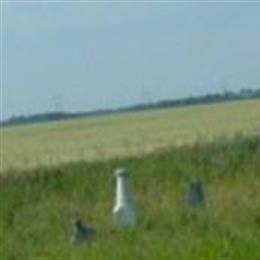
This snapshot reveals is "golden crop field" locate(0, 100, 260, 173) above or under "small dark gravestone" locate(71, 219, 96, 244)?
above

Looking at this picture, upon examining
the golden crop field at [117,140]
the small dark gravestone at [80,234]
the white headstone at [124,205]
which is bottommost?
the small dark gravestone at [80,234]

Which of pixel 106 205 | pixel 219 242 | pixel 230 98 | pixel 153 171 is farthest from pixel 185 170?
pixel 230 98

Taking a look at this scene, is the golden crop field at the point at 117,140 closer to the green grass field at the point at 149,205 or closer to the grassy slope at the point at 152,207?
the green grass field at the point at 149,205

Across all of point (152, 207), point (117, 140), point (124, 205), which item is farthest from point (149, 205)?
point (117, 140)

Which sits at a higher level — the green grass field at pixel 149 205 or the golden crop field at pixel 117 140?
the golden crop field at pixel 117 140

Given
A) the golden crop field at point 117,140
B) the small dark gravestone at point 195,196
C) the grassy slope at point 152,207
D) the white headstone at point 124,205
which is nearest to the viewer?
the grassy slope at point 152,207

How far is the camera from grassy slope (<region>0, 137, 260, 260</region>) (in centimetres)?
1002

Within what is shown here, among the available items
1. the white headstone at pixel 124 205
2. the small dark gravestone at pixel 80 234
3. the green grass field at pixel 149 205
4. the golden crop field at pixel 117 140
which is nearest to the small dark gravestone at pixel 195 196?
the green grass field at pixel 149 205

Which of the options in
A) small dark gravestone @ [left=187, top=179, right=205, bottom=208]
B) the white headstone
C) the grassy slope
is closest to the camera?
the grassy slope

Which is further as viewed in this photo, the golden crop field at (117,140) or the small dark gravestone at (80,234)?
the golden crop field at (117,140)

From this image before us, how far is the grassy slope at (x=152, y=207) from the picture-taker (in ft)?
32.9

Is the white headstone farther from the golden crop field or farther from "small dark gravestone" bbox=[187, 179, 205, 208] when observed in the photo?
the golden crop field

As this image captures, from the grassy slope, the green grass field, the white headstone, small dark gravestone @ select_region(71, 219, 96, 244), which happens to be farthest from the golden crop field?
small dark gravestone @ select_region(71, 219, 96, 244)

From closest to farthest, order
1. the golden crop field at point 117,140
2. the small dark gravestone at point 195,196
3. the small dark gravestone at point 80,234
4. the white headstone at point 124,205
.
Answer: the small dark gravestone at point 80,234, the white headstone at point 124,205, the small dark gravestone at point 195,196, the golden crop field at point 117,140
